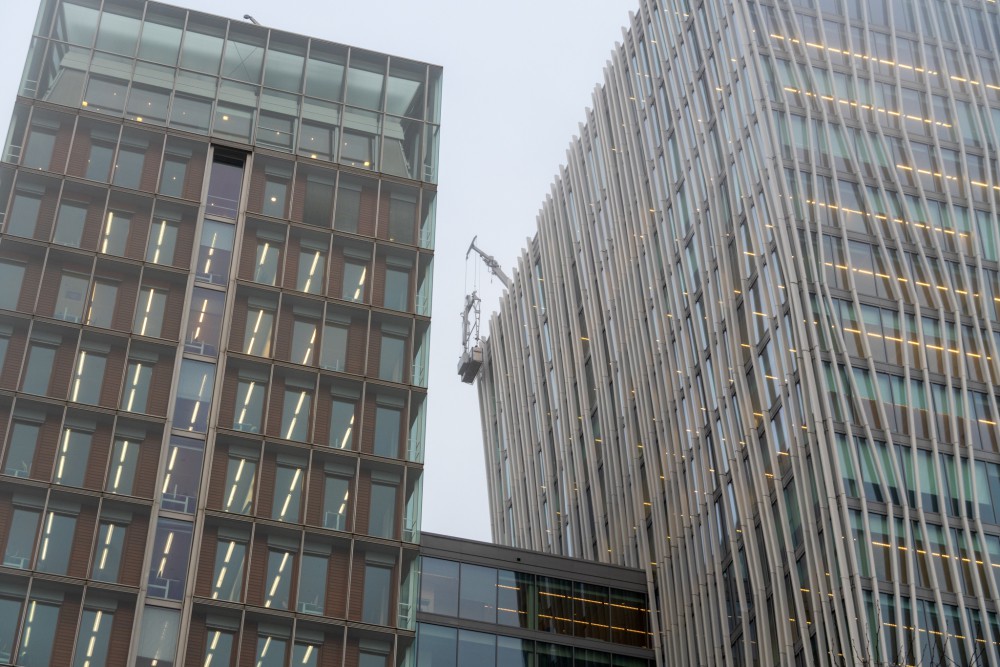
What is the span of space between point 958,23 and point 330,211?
39750 mm

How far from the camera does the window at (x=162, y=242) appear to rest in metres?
65.9

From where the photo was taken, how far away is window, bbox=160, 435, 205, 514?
5972 centimetres

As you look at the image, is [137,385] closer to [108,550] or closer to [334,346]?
[108,550]

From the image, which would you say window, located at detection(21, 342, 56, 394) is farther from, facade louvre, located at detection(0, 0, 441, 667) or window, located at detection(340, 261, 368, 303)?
window, located at detection(340, 261, 368, 303)

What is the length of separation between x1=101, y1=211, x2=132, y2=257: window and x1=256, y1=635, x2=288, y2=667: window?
19.0 m

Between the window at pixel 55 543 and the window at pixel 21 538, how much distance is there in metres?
0.37

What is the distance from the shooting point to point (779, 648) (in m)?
66.6

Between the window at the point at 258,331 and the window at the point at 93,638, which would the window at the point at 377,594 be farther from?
the window at the point at 258,331

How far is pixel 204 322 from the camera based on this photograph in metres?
64.9

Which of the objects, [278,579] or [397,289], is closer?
[278,579]

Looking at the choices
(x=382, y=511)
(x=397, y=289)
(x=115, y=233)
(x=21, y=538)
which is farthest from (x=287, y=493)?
(x=115, y=233)

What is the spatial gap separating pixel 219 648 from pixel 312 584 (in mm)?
4539

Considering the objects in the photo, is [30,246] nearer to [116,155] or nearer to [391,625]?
[116,155]

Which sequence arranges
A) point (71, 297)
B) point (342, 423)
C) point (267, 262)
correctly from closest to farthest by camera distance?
point (71, 297) → point (342, 423) → point (267, 262)
